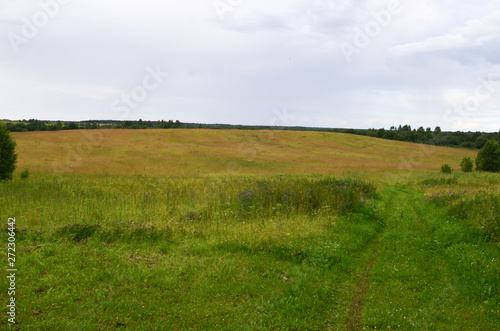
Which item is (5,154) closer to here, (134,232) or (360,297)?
(134,232)

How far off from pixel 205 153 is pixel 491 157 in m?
34.8

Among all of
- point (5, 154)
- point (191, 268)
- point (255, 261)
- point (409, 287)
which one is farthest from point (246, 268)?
point (5, 154)

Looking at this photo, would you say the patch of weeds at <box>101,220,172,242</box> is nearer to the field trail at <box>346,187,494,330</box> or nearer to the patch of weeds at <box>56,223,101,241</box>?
the patch of weeds at <box>56,223,101,241</box>

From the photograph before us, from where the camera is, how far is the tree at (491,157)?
118 feet

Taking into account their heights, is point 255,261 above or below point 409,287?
above

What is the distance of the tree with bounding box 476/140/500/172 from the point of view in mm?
36003

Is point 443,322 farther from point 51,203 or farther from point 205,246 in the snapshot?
point 51,203

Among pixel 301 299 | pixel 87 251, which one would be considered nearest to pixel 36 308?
pixel 87 251

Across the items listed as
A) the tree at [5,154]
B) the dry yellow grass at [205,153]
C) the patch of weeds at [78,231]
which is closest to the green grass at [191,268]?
the patch of weeds at [78,231]

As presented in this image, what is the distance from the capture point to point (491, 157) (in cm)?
3616

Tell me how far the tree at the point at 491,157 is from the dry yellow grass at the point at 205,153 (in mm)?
6340

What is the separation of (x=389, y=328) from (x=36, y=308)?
5694 millimetres

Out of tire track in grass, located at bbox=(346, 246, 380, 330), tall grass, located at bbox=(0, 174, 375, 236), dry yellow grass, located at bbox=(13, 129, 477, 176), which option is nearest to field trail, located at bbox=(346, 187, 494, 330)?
tire track in grass, located at bbox=(346, 246, 380, 330)

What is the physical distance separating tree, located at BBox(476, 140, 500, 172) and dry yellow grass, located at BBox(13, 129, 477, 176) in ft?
20.8
